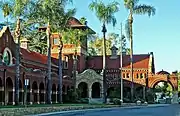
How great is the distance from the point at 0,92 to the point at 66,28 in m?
11.6

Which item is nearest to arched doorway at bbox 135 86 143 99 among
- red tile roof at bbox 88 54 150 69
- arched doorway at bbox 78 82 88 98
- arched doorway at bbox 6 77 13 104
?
red tile roof at bbox 88 54 150 69

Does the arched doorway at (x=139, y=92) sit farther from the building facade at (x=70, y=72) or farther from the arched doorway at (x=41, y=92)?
the arched doorway at (x=41, y=92)

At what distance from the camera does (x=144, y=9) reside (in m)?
62.7

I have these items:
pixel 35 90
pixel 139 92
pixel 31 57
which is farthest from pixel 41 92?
pixel 139 92

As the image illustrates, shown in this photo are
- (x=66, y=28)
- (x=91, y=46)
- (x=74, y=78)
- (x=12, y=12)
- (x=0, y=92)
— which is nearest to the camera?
(x=12, y=12)

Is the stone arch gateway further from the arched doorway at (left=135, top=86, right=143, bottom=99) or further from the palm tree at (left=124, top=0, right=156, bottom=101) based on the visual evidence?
the palm tree at (left=124, top=0, right=156, bottom=101)

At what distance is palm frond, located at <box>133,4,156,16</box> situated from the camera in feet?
204

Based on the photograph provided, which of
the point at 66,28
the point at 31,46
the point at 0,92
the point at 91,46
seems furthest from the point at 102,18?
the point at 91,46

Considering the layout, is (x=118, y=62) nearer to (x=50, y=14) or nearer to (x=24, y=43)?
(x=24, y=43)

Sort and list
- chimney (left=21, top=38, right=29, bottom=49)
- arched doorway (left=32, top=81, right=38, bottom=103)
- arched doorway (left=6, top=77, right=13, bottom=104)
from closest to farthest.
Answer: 1. arched doorway (left=6, top=77, right=13, bottom=104)
2. arched doorway (left=32, top=81, right=38, bottom=103)
3. chimney (left=21, top=38, right=29, bottom=49)

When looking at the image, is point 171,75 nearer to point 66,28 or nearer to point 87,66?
point 87,66

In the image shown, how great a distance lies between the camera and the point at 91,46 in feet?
359

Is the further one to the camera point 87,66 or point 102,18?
point 87,66

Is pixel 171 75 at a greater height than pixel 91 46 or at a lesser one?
lesser
